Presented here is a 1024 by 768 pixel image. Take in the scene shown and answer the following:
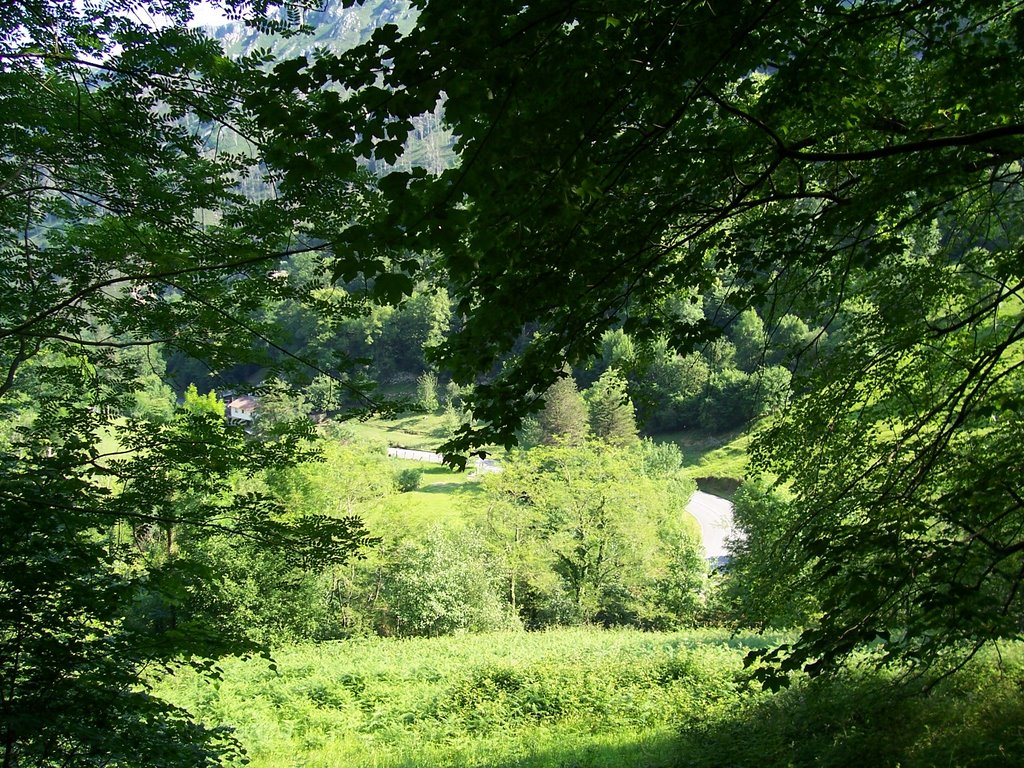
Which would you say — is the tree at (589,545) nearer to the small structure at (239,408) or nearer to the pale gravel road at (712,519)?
the pale gravel road at (712,519)

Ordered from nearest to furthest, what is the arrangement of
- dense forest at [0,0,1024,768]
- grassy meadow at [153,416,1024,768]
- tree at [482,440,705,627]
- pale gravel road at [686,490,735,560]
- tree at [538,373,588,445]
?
dense forest at [0,0,1024,768]
grassy meadow at [153,416,1024,768]
tree at [482,440,705,627]
pale gravel road at [686,490,735,560]
tree at [538,373,588,445]

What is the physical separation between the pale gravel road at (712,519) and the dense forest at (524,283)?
31395mm

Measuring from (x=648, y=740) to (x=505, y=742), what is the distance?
2684mm

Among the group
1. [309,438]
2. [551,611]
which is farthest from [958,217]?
[551,611]

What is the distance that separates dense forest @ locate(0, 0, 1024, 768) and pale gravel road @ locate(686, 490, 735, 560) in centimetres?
3139

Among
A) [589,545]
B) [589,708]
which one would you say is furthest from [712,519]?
[589,708]

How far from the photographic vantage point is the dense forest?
8.46 ft

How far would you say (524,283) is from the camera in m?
3.05

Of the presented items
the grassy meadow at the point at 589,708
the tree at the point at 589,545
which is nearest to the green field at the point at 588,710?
the grassy meadow at the point at 589,708

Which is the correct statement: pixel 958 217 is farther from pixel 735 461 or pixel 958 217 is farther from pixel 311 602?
pixel 735 461

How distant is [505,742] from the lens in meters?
11.4

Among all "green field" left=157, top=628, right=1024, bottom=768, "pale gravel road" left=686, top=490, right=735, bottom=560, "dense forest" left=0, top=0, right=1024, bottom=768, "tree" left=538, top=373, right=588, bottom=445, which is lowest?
"green field" left=157, top=628, right=1024, bottom=768

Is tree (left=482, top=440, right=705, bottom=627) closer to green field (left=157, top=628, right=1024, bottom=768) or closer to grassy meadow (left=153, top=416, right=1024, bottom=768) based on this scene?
grassy meadow (left=153, top=416, right=1024, bottom=768)

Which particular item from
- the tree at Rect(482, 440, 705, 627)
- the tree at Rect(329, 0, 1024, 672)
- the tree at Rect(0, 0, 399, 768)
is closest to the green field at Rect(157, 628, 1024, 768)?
the tree at Rect(329, 0, 1024, 672)
